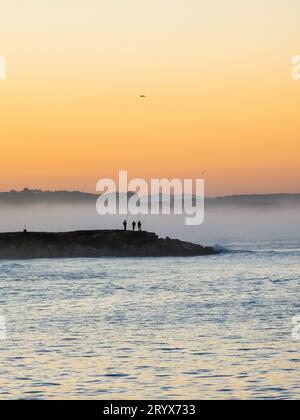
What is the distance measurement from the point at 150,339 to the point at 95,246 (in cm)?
9712

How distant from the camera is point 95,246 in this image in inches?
5433

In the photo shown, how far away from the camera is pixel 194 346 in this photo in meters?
38.7

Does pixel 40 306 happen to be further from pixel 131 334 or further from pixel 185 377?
pixel 185 377

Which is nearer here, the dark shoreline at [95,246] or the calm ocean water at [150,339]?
the calm ocean water at [150,339]

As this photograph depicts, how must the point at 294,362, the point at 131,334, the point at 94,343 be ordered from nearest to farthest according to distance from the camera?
the point at 294,362, the point at 94,343, the point at 131,334

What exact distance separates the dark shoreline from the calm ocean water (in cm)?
5421

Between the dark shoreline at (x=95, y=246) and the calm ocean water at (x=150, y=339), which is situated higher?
the dark shoreline at (x=95, y=246)

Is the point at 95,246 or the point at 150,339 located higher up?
the point at 95,246

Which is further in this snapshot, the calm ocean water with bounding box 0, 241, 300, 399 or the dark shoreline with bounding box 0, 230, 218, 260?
the dark shoreline with bounding box 0, 230, 218, 260

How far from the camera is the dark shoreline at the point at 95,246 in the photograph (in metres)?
136

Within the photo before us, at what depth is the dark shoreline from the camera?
5359 inches

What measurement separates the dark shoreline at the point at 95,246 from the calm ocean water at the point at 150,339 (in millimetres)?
54207
